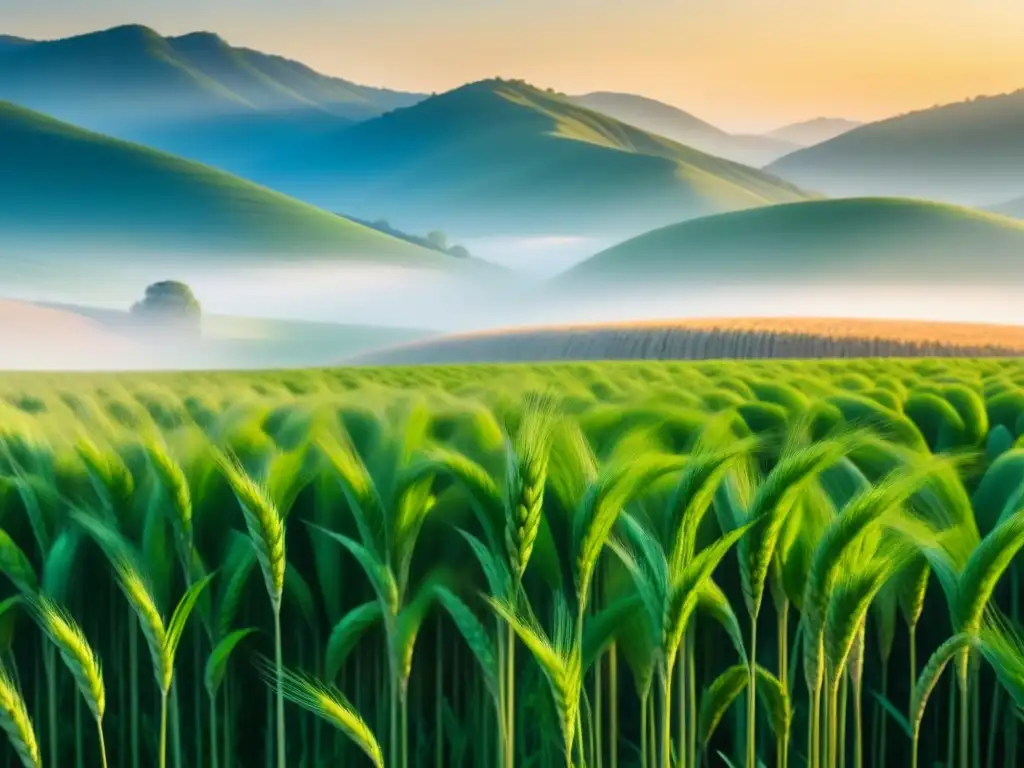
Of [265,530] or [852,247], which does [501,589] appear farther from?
[852,247]

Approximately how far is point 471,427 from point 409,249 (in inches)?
4273

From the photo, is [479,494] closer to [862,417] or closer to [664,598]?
[664,598]

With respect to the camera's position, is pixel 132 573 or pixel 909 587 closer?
pixel 132 573

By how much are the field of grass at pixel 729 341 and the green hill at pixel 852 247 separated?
102ft

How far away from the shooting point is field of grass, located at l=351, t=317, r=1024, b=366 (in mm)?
45344

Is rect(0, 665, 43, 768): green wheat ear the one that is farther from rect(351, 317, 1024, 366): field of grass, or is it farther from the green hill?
the green hill

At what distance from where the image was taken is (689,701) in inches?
95.7

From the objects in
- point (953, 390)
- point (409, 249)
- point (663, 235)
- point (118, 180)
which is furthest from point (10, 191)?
point (953, 390)

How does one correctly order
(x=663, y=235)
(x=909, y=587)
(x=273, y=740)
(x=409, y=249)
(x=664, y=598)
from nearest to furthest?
(x=664, y=598) → (x=909, y=587) → (x=273, y=740) → (x=663, y=235) → (x=409, y=249)

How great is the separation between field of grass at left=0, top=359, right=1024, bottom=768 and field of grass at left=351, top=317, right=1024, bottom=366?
42.4 m

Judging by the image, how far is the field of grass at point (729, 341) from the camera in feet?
149

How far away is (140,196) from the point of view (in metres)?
95.2

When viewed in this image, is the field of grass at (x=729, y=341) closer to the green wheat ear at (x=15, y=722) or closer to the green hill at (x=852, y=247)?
the green hill at (x=852, y=247)

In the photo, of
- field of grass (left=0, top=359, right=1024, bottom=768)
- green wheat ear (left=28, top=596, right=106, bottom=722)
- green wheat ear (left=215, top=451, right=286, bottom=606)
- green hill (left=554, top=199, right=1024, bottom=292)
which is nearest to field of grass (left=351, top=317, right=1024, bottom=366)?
green hill (left=554, top=199, right=1024, bottom=292)
